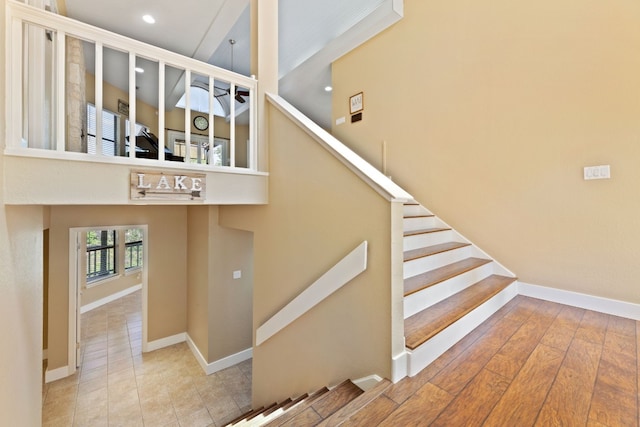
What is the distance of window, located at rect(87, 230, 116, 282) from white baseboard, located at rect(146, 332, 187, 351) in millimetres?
2985

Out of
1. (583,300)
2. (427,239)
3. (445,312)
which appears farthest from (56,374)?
(583,300)

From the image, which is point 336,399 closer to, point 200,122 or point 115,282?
point 200,122

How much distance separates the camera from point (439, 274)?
2.31 meters

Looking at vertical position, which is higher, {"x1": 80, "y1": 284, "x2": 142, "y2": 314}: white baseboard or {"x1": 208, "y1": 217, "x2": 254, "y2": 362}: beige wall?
{"x1": 208, "y1": 217, "x2": 254, "y2": 362}: beige wall

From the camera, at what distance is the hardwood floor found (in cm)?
122

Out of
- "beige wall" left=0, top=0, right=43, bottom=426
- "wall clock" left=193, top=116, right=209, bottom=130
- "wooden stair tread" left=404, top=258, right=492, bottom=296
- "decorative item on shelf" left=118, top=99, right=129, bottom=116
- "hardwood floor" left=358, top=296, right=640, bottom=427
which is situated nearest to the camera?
"hardwood floor" left=358, top=296, right=640, bottom=427

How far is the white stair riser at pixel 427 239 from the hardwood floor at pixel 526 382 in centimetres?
86

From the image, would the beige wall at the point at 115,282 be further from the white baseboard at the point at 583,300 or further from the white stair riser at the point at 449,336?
the white baseboard at the point at 583,300

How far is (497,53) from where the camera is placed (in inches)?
110

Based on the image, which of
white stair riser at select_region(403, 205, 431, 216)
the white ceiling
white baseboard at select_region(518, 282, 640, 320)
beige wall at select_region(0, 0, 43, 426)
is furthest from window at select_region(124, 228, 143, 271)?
white baseboard at select_region(518, 282, 640, 320)

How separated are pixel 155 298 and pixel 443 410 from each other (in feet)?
15.2

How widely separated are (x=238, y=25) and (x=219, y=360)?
16.7 ft

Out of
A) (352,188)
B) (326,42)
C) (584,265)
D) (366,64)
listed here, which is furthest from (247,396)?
(326,42)

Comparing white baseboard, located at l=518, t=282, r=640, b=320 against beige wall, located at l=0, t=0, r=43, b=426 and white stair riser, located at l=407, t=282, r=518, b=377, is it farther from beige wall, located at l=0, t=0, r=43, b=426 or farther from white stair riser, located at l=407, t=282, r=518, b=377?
beige wall, located at l=0, t=0, r=43, b=426
